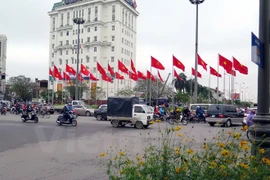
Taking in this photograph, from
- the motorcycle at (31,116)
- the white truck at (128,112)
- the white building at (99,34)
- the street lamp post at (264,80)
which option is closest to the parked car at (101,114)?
the white truck at (128,112)

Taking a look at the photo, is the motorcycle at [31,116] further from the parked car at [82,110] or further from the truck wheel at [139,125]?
the parked car at [82,110]

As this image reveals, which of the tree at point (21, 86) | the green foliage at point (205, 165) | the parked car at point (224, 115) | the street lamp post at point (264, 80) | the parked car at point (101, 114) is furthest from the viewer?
the tree at point (21, 86)

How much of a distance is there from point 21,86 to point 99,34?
2808cm

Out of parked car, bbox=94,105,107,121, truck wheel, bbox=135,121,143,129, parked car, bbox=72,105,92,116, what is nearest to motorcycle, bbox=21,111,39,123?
parked car, bbox=94,105,107,121

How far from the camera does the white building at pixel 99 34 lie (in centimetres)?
8975

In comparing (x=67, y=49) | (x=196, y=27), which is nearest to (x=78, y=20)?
(x=196, y=27)

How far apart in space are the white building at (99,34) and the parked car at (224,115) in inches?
2499

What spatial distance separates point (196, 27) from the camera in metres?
32.3

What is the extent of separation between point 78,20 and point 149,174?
39716 millimetres

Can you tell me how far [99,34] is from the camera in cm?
9044

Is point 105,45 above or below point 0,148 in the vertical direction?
above

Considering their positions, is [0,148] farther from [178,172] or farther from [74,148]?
[178,172]

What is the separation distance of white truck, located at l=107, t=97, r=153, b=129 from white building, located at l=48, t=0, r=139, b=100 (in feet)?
212

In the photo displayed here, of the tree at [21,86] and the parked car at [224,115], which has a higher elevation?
the tree at [21,86]
